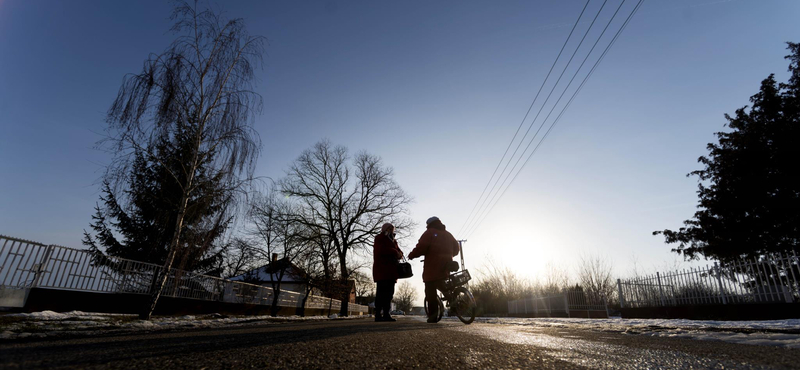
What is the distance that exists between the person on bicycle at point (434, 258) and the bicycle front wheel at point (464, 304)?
428mm

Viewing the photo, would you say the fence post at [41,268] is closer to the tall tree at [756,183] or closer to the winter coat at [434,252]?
the winter coat at [434,252]

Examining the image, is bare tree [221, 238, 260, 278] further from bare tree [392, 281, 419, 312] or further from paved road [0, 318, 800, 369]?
bare tree [392, 281, 419, 312]

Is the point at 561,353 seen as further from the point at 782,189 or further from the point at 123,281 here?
the point at 782,189

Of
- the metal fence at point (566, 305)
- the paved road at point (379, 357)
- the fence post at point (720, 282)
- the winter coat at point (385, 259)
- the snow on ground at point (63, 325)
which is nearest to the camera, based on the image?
the paved road at point (379, 357)

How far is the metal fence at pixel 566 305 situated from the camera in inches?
741

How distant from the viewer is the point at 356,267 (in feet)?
88.4

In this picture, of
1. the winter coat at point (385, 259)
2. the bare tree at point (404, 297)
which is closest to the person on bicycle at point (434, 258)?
the winter coat at point (385, 259)

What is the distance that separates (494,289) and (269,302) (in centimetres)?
2355

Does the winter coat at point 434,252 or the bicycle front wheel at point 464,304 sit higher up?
the winter coat at point 434,252

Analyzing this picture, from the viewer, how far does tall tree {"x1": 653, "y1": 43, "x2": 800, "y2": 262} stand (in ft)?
51.0

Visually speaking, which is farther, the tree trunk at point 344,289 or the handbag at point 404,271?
the tree trunk at point 344,289

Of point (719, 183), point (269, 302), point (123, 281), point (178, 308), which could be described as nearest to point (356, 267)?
point (269, 302)

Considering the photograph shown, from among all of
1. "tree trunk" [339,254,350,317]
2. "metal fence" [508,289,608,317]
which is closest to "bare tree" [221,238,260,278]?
"tree trunk" [339,254,350,317]

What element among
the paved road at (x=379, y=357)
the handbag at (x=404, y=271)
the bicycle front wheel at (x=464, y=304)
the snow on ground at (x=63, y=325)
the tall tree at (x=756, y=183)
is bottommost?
the snow on ground at (x=63, y=325)
